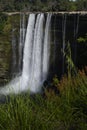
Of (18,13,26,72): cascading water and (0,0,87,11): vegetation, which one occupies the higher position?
(0,0,87,11): vegetation

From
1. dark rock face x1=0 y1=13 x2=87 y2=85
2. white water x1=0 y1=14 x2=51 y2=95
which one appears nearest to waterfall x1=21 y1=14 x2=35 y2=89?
white water x1=0 y1=14 x2=51 y2=95

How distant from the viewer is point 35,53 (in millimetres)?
19297

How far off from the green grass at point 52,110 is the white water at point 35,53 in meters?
14.3

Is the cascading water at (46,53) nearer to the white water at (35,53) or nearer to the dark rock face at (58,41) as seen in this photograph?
the white water at (35,53)

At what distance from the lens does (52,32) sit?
1852 centimetres

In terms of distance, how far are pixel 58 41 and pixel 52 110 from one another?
48.2 ft

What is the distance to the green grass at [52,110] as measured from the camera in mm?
3506

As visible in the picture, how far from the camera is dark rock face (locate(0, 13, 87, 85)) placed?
678 inches

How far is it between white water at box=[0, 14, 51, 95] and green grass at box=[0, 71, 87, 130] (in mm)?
14338

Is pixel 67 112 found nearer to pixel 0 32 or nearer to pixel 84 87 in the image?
pixel 84 87

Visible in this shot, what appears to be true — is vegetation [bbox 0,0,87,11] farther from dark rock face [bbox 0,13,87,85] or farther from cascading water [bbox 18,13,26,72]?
cascading water [bbox 18,13,26,72]

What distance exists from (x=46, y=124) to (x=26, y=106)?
0.24 m

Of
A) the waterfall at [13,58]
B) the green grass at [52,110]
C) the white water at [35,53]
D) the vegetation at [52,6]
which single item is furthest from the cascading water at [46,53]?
the green grass at [52,110]

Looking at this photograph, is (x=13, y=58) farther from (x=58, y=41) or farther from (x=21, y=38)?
(x=58, y=41)
